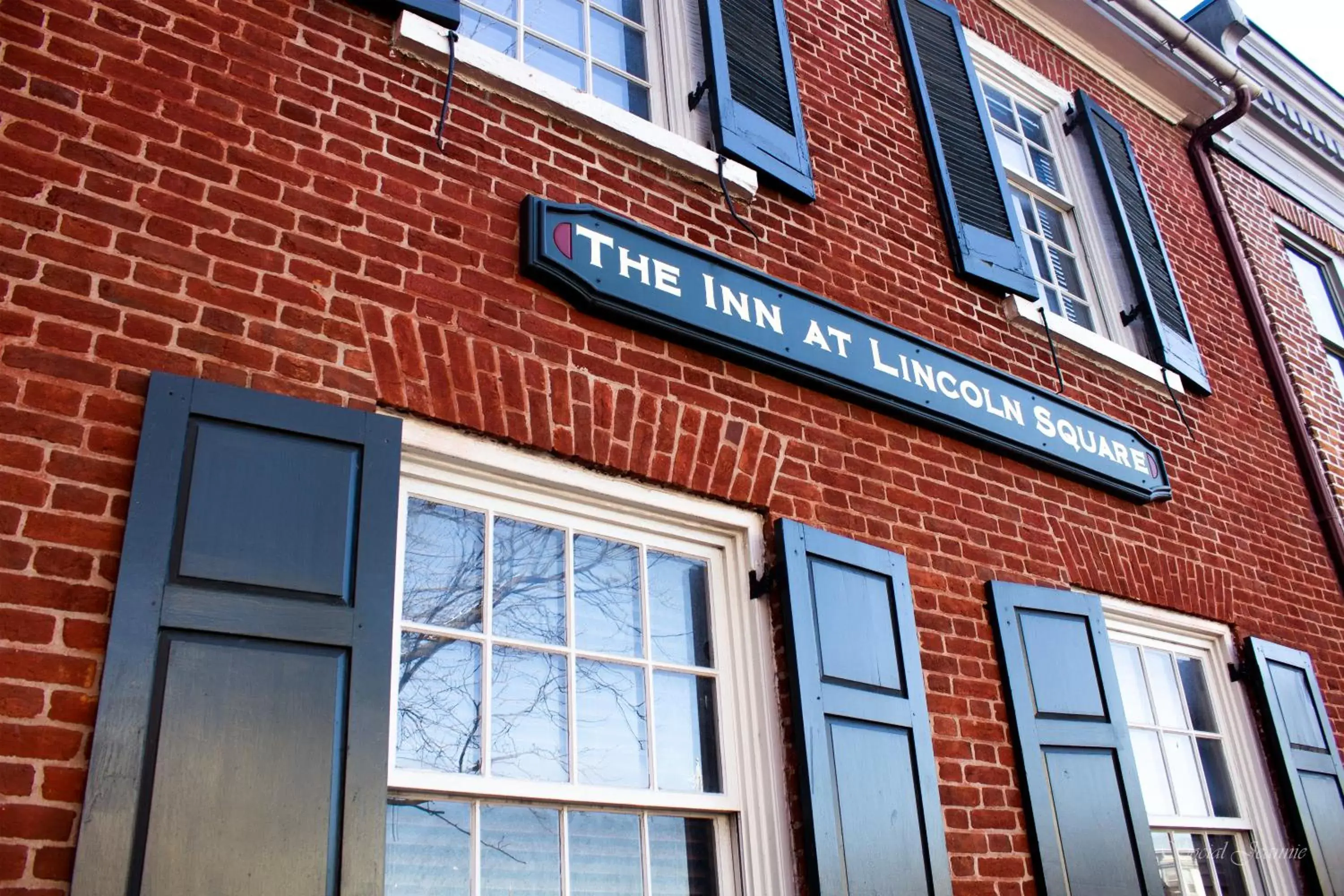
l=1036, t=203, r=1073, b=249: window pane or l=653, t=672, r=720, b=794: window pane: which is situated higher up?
l=1036, t=203, r=1073, b=249: window pane

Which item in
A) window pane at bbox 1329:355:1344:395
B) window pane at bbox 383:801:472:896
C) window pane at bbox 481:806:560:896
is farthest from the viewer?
window pane at bbox 1329:355:1344:395

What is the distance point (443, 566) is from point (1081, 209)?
4.91 m

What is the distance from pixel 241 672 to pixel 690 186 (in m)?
2.60

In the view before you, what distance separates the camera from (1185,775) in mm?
5211

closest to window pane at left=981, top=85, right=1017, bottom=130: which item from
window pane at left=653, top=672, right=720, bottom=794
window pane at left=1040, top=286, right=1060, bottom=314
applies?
window pane at left=1040, top=286, right=1060, bottom=314

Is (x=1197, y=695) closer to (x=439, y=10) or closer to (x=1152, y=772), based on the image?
(x=1152, y=772)

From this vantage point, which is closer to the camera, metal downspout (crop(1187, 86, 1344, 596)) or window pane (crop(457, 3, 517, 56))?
window pane (crop(457, 3, 517, 56))

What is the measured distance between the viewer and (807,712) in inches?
145

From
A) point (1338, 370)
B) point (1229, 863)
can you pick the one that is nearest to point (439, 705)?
point (1229, 863)

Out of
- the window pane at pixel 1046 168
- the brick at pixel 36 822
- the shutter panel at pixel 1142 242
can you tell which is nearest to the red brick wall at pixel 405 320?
the brick at pixel 36 822

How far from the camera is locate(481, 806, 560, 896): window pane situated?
3.12 metres

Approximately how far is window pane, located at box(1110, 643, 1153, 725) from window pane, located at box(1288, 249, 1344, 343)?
4.33m

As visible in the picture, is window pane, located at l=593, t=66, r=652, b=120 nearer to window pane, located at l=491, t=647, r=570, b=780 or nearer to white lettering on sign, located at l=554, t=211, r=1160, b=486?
white lettering on sign, located at l=554, t=211, r=1160, b=486

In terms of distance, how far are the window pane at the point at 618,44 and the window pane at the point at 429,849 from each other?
3.10 m
